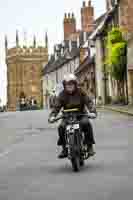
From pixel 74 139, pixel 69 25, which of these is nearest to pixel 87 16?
pixel 69 25

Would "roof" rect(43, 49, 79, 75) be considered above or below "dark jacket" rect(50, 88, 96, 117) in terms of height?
above

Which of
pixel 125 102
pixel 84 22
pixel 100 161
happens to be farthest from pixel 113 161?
pixel 84 22

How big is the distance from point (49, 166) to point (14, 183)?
7.98 ft

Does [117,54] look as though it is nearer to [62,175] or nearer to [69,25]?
[62,175]

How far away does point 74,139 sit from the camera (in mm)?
11719

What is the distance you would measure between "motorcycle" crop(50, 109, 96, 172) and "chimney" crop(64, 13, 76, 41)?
10237 centimetres

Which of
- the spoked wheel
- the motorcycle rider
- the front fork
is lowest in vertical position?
the spoked wheel

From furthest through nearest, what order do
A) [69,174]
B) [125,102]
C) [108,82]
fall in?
[108,82] < [125,102] < [69,174]

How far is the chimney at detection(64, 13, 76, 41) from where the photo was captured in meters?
114

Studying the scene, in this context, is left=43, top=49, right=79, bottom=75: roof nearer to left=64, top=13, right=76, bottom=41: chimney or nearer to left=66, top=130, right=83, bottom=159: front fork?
left=64, top=13, right=76, bottom=41: chimney

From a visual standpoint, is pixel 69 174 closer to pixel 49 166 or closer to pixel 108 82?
pixel 49 166

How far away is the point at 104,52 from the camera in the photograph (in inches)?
2926

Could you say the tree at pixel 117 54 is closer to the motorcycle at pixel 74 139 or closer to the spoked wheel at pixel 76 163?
the motorcycle at pixel 74 139

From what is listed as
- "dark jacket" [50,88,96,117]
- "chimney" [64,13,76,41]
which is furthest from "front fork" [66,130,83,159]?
"chimney" [64,13,76,41]
